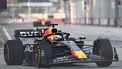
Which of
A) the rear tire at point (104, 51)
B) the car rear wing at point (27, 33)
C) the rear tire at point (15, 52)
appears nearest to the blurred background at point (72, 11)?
the car rear wing at point (27, 33)

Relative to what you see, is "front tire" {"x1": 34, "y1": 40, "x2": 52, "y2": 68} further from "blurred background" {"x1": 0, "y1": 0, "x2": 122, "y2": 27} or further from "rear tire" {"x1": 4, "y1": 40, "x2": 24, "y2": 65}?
"blurred background" {"x1": 0, "y1": 0, "x2": 122, "y2": 27}

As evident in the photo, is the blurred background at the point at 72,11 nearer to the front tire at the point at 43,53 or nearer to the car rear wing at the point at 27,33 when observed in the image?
the car rear wing at the point at 27,33

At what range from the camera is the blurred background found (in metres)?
79.0

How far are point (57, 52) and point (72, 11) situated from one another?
115 meters

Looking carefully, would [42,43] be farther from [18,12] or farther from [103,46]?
[18,12]

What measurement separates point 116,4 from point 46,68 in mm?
67542

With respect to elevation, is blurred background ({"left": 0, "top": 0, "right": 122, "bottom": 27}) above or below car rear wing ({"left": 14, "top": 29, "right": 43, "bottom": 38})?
below

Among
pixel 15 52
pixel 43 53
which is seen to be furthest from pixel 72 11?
pixel 43 53

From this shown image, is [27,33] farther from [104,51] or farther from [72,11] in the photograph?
[72,11]

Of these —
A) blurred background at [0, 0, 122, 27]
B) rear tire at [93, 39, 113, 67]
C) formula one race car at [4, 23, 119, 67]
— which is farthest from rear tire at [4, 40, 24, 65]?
blurred background at [0, 0, 122, 27]

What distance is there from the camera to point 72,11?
127 m

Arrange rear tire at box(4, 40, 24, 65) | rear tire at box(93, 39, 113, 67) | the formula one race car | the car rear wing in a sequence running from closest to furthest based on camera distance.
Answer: the formula one race car < rear tire at box(93, 39, 113, 67) < rear tire at box(4, 40, 24, 65) < the car rear wing

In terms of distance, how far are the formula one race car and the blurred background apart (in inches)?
→ 908

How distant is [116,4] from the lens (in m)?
79.0
